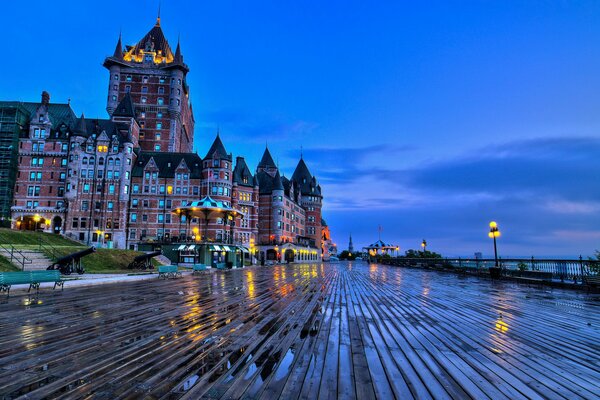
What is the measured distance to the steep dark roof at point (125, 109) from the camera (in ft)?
224

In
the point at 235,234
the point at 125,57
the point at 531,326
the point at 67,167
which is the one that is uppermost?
the point at 125,57

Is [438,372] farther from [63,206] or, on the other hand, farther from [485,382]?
[63,206]

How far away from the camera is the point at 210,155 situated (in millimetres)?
64125

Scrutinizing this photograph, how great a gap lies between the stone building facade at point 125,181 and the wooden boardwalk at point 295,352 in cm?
4587

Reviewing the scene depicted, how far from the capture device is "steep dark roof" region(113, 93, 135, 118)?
68125 millimetres

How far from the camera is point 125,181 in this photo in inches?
2405

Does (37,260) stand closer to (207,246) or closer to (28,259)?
(28,259)

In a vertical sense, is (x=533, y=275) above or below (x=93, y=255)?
below

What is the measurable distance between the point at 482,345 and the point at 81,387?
268 inches

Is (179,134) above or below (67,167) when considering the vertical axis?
above

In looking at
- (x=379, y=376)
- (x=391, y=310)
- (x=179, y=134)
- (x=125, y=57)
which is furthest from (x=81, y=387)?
(x=125, y=57)

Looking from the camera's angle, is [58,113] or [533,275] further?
[58,113]

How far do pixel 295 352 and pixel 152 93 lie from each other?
272ft

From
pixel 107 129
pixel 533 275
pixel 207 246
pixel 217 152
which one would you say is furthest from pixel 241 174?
pixel 533 275
